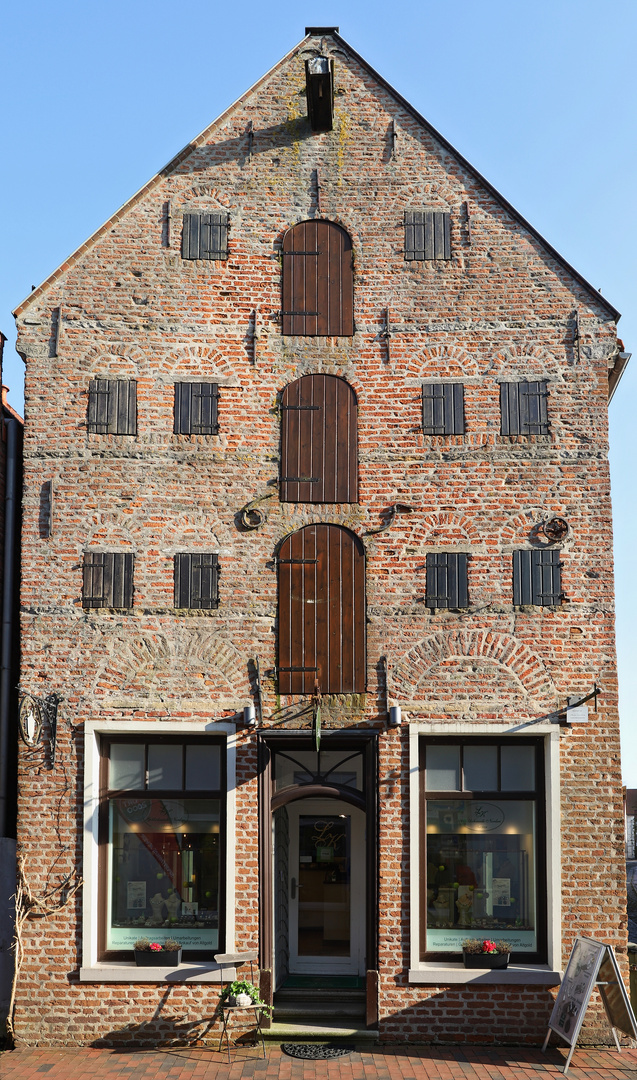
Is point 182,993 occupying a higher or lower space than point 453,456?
lower

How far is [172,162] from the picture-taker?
39.2 ft

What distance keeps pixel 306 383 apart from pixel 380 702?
3.96 meters

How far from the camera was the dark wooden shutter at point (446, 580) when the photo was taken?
11.2 meters

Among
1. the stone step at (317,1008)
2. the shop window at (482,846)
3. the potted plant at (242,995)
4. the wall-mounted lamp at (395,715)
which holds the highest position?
the wall-mounted lamp at (395,715)

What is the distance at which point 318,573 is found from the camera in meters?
11.3

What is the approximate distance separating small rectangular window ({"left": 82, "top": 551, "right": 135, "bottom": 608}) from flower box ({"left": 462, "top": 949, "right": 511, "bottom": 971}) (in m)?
5.56

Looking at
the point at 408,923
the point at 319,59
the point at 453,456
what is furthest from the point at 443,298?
the point at 408,923

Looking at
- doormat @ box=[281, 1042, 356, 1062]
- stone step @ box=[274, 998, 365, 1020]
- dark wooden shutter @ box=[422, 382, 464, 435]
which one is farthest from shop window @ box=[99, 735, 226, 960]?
dark wooden shutter @ box=[422, 382, 464, 435]

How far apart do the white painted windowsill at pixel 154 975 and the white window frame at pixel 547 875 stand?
7.03ft

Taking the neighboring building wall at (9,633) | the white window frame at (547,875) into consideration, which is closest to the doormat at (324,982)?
the white window frame at (547,875)

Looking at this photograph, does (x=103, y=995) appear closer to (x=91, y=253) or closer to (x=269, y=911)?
(x=269, y=911)

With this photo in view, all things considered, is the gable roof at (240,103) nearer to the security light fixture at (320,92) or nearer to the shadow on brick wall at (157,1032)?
the security light fixture at (320,92)

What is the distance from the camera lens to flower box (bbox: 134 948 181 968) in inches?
420

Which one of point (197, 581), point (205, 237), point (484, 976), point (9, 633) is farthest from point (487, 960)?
point (205, 237)
